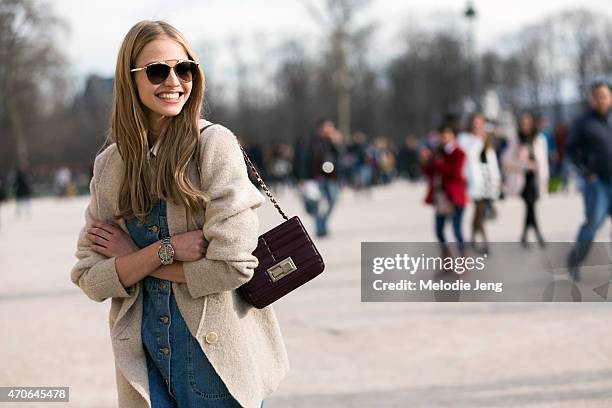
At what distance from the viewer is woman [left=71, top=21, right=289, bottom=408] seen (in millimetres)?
2406

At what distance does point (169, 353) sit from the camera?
96.8 inches

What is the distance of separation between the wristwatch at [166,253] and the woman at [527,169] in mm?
8126

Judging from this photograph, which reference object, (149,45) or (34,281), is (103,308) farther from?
(149,45)

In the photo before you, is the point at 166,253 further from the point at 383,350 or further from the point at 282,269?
the point at 383,350

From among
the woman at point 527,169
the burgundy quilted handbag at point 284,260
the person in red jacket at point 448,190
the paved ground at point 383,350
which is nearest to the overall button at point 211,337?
the burgundy quilted handbag at point 284,260

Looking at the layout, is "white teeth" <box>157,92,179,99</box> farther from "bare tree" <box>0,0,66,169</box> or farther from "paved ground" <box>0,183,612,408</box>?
"bare tree" <box>0,0,66,169</box>

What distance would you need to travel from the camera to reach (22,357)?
5777 mm

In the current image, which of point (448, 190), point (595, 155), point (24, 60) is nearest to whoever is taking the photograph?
point (595, 155)

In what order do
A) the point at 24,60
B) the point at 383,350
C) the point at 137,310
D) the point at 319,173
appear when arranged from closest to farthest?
the point at 137,310 < the point at 383,350 < the point at 319,173 < the point at 24,60

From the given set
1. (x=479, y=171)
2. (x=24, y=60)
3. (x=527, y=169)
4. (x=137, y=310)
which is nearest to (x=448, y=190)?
(x=479, y=171)

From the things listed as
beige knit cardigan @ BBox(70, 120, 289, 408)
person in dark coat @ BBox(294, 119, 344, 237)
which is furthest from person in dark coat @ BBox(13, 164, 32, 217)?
beige knit cardigan @ BBox(70, 120, 289, 408)

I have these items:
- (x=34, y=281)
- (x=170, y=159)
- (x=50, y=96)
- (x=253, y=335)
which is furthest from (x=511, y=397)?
(x=50, y=96)

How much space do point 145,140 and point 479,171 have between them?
7.54 meters

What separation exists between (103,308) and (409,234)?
220 inches
